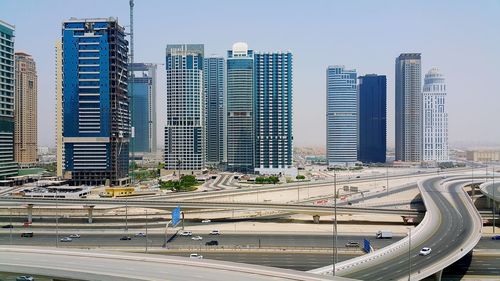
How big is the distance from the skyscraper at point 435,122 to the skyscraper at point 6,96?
110 meters

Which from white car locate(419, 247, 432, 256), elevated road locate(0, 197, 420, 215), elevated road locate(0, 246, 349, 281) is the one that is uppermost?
elevated road locate(0, 246, 349, 281)

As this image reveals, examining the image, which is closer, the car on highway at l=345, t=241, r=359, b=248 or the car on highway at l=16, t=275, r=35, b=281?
the car on highway at l=16, t=275, r=35, b=281

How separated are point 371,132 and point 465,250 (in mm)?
127148

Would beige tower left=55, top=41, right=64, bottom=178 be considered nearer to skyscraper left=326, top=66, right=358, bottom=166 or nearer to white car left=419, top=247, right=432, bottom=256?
skyscraper left=326, top=66, right=358, bottom=166

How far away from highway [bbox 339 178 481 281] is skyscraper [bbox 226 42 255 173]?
179 feet

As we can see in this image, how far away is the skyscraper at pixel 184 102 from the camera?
9938cm

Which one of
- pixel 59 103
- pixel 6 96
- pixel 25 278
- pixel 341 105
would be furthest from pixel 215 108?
pixel 25 278

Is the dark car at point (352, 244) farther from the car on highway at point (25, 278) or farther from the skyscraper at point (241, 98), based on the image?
the skyscraper at point (241, 98)

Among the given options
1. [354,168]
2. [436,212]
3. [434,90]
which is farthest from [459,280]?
[434,90]

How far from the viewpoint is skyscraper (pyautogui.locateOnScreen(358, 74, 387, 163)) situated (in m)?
150

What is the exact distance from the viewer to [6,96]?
7700 cm

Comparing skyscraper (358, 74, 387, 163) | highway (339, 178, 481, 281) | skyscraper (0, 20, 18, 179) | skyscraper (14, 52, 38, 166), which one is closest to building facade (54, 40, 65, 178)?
skyscraper (0, 20, 18, 179)

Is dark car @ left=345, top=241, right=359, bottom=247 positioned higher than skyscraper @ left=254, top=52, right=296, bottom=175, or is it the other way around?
skyscraper @ left=254, top=52, right=296, bottom=175

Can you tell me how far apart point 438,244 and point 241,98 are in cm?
7611
